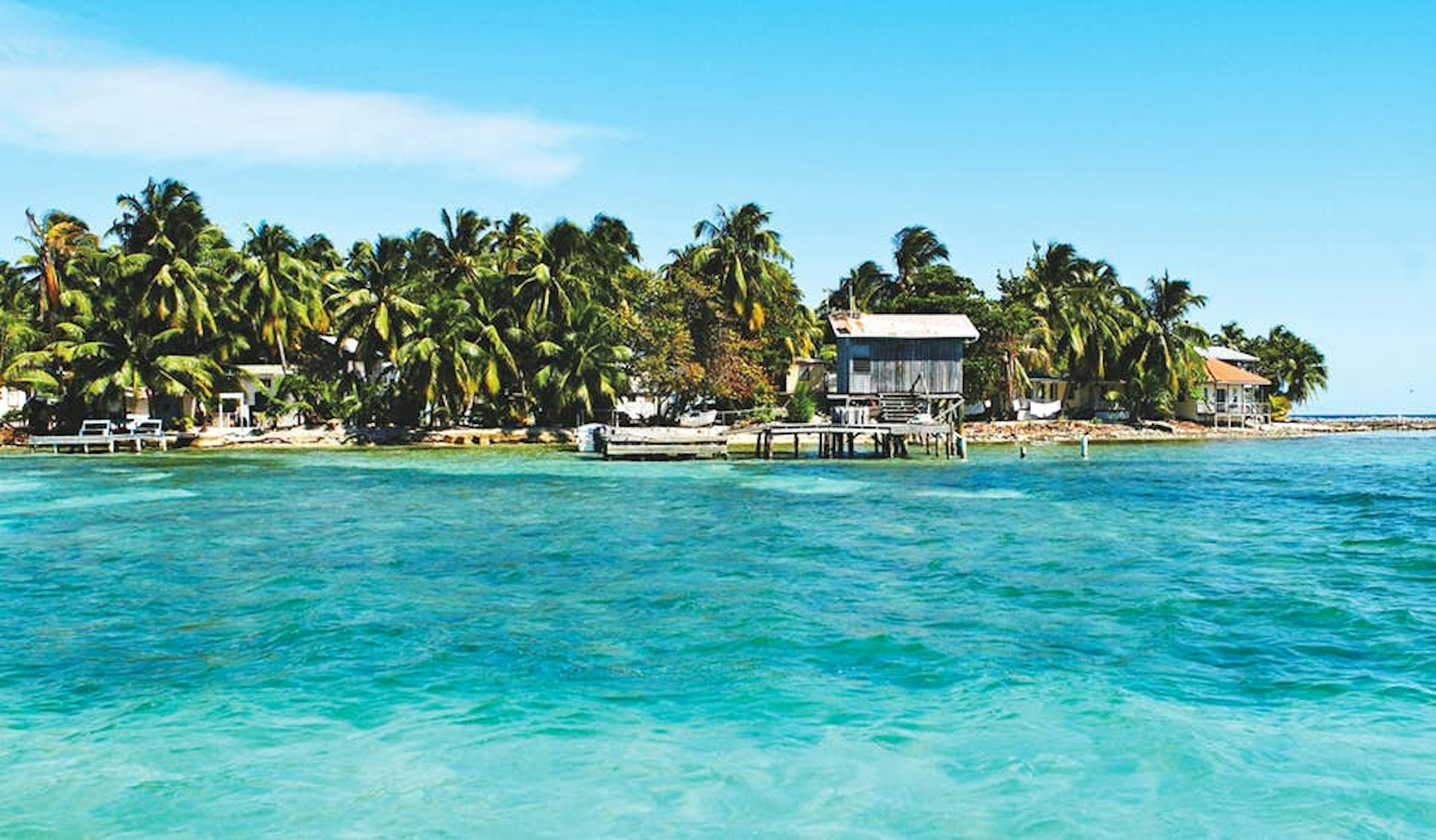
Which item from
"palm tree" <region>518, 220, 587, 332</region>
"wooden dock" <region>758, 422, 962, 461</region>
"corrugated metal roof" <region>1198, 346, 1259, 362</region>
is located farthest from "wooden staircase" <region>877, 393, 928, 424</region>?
"corrugated metal roof" <region>1198, 346, 1259, 362</region>

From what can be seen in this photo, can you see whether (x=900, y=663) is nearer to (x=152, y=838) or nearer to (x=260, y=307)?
(x=152, y=838)

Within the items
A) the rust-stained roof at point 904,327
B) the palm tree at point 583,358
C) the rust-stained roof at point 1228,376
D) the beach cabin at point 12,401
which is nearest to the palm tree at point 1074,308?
the rust-stained roof at point 1228,376

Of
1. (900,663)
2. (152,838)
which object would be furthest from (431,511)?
(152,838)

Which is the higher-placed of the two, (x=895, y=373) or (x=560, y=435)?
(x=895, y=373)

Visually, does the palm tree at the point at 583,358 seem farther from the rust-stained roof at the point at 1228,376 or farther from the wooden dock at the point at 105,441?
the rust-stained roof at the point at 1228,376

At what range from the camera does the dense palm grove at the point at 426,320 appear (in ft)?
155

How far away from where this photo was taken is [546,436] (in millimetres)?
51219

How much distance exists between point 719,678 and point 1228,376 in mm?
62676

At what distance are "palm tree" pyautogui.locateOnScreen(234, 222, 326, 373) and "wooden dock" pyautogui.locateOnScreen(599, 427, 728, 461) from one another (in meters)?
17.5

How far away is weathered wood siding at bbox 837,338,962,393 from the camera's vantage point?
4456 cm

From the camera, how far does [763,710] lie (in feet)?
29.3

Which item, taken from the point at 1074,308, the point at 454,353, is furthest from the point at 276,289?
the point at 1074,308

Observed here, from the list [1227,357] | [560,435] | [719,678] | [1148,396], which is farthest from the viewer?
[1227,357]

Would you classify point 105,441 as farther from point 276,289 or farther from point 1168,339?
point 1168,339
